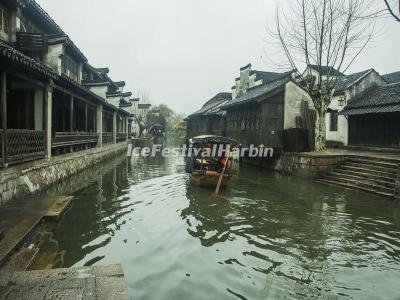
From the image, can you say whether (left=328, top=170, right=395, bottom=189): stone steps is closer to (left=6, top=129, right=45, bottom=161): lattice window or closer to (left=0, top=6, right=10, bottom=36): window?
(left=6, top=129, right=45, bottom=161): lattice window

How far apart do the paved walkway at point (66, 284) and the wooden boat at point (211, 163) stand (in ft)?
28.3

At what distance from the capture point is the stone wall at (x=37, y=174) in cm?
904

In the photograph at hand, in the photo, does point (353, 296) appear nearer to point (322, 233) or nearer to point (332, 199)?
point (322, 233)

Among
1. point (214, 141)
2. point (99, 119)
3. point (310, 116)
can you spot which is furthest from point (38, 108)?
point (310, 116)

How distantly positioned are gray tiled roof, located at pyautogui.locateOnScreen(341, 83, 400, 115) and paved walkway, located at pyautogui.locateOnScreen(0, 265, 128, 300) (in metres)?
19.6

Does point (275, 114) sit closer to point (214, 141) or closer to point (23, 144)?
point (214, 141)

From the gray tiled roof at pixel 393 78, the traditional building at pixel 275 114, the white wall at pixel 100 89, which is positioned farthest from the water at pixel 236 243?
the gray tiled roof at pixel 393 78

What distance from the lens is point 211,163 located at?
49.9 ft

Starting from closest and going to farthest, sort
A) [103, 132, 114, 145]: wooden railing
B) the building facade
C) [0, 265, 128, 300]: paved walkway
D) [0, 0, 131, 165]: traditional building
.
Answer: [0, 265, 128, 300]: paved walkway, [0, 0, 131, 165]: traditional building, the building facade, [103, 132, 114, 145]: wooden railing

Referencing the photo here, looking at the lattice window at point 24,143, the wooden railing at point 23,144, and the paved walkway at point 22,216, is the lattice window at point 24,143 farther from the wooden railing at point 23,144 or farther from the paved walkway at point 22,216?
the paved walkway at point 22,216

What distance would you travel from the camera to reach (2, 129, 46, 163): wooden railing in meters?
9.60

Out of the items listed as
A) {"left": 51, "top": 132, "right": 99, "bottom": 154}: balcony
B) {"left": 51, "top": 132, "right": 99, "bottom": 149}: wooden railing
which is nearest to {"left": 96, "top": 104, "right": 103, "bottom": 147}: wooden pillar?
{"left": 51, "top": 132, "right": 99, "bottom": 154}: balcony

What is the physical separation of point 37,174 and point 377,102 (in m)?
20.0

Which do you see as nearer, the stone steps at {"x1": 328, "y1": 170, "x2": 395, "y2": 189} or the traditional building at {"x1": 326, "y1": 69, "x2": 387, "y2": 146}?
the stone steps at {"x1": 328, "y1": 170, "x2": 395, "y2": 189}
